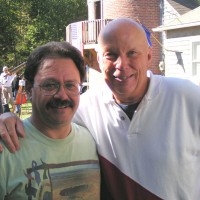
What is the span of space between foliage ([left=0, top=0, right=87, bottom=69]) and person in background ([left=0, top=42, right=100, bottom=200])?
31529mm

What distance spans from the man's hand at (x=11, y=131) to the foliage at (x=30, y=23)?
31.6m

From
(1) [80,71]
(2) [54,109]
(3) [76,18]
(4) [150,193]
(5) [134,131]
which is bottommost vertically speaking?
(4) [150,193]

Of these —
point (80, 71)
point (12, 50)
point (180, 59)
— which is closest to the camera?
point (80, 71)

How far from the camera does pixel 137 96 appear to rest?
2.56 meters

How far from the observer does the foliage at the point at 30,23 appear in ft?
110

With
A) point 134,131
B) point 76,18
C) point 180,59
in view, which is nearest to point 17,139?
point 134,131

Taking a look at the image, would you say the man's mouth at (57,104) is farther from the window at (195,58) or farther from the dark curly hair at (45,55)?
the window at (195,58)

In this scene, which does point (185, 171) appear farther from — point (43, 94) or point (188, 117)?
point (43, 94)

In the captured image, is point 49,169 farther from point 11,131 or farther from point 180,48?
point 180,48

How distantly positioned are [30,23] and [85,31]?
17648mm

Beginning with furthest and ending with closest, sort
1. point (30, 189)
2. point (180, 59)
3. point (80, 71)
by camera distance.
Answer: point (180, 59) < point (80, 71) < point (30, 189)

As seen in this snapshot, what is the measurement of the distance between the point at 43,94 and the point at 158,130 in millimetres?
761

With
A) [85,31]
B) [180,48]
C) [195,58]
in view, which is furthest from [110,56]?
[85,31]

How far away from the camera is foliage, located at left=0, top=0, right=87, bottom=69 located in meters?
33.5
